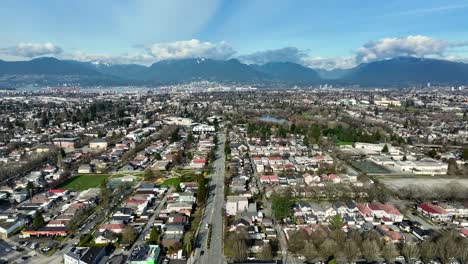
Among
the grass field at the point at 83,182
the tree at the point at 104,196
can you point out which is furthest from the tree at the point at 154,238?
the grass field at the point at 83,182

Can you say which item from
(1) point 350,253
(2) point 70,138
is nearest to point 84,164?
(2) point 70,138

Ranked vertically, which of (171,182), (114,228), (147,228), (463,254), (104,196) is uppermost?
(104,196)

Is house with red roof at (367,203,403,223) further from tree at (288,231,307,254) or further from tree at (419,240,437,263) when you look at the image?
tree at (288,231,307,254)

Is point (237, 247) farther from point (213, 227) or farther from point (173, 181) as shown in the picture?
point (173, 181)

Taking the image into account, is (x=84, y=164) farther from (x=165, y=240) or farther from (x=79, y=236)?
(x=165, y=240)

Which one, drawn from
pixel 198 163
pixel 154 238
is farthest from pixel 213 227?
pixel 198 163

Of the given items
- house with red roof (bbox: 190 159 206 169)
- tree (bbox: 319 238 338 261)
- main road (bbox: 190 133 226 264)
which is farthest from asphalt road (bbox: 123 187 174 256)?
tree (bbox: 319 238 338 261)

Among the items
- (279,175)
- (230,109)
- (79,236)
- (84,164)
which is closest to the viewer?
(79,236)
